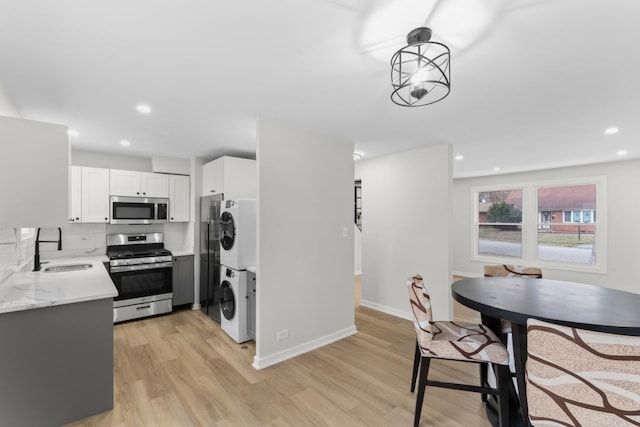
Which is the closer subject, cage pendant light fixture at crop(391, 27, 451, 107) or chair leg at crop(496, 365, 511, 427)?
cage pendant light fixture at crop(391, 27, 451, 107)

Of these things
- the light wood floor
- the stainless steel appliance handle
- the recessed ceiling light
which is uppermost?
the recessed ceiling light

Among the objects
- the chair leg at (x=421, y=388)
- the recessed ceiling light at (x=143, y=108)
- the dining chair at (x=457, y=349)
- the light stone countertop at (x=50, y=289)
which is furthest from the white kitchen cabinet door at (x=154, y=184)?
the chair leg at (x=421, y=388)

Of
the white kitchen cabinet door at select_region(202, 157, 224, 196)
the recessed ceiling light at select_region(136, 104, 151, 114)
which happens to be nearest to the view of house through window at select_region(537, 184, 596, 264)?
the white kitchen cabinet door at select_region(202, 157, 224, 196)

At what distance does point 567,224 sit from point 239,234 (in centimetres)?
618

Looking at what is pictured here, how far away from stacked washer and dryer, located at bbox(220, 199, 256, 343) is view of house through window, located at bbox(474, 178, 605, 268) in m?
5.73

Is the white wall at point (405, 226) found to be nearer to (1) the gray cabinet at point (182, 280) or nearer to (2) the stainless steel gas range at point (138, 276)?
(1) the gray cabinet at point (182, 280)

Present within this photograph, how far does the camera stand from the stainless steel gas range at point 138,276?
3836mm

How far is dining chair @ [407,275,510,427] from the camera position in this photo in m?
1.77

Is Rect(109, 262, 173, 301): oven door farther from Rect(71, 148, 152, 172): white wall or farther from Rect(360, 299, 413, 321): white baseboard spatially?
Rect(360, 299, 413, 321): white baseboard

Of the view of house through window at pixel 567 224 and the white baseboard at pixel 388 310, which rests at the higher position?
the view of house through window at pixel 567 224

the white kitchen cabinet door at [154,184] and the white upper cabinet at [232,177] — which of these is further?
the white kitchen cabinet door at [154,184]

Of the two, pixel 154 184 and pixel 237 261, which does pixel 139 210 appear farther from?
pixel 237 261

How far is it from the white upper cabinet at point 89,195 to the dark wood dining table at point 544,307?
14.7 ft

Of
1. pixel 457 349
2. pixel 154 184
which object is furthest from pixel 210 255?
pixel 457 349
